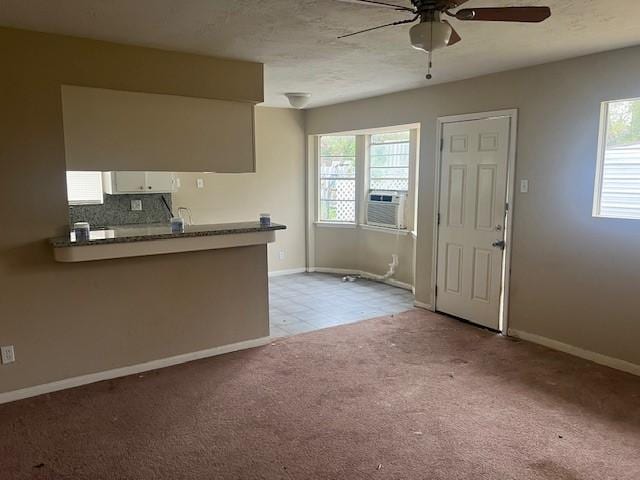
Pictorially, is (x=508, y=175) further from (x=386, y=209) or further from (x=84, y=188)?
(x=84, y=188)

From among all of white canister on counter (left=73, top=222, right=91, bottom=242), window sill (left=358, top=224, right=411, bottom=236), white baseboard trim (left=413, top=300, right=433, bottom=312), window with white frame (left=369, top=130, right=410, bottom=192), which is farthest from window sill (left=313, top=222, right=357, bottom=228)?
white canister on counter (left=73, top=222, right=91, bottom=242)

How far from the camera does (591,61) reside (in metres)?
3.50

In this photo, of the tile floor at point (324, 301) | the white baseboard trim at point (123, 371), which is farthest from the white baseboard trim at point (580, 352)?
the white baseboard trim at point (123, 371)

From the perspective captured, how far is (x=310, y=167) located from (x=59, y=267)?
419 centimetres

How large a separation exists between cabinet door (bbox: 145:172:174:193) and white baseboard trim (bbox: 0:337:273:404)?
6.24ft

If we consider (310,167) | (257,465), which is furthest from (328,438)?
(310,167)

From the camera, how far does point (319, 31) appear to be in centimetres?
295

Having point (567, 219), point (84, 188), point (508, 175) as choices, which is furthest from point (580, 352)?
point (84, 188)

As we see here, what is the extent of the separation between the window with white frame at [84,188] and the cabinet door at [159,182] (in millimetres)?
450

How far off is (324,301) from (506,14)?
3.84 m

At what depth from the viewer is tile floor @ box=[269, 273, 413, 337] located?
467 cm

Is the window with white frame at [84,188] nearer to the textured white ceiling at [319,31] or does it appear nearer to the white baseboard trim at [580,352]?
the textured white ceiling at [319,31]

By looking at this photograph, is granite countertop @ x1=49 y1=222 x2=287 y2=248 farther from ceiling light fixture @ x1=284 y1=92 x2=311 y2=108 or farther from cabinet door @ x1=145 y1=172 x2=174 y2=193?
ceiling light fixture @ x1=284 y1=92 x2=311 y2=108

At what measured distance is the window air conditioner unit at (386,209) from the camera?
6.07m
